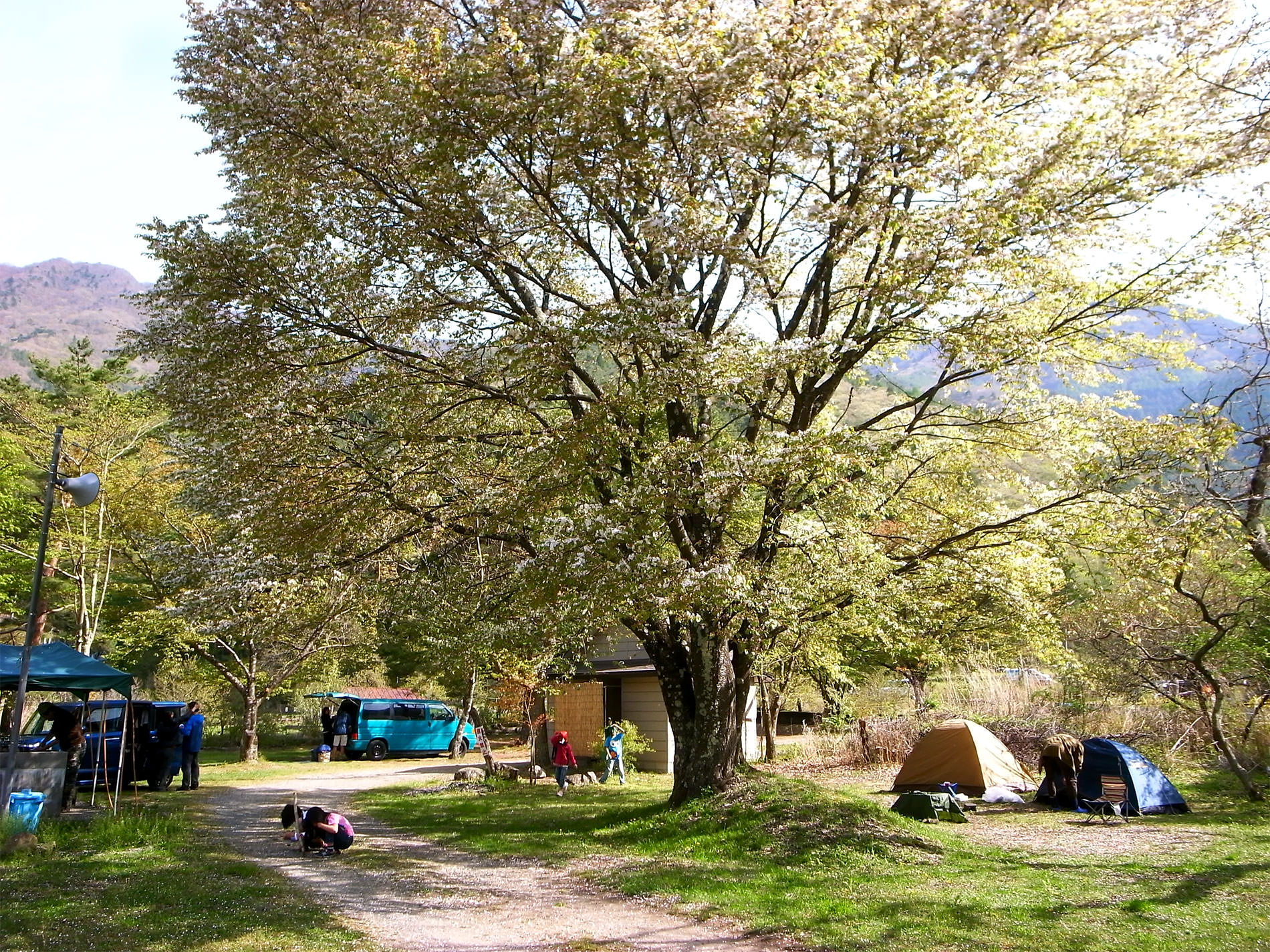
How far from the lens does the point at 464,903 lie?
27.7 ft

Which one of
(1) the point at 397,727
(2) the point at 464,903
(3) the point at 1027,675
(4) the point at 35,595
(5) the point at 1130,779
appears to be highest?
(4) the point at 35,595

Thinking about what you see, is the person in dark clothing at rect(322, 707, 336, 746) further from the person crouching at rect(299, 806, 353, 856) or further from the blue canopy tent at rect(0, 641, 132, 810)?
the person crouching at rect(299, 806, 353, 856)

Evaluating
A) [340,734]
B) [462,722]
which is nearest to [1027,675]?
[462,722]

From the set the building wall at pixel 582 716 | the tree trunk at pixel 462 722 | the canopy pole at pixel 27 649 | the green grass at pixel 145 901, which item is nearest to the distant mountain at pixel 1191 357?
the green grass at pixel 145 901

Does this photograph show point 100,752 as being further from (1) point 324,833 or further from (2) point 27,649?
(1) point 324,833

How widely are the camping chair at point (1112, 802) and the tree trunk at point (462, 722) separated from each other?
19.8 metres

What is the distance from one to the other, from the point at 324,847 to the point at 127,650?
2489 cm

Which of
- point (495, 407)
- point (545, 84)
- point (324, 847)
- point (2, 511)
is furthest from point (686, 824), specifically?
point (2, 511)

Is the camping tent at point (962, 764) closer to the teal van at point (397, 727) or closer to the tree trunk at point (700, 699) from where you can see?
the tree trunk at point (700, 699)

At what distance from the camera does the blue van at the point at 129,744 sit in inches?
702

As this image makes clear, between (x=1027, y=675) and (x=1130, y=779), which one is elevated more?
(x=1027, y=675)

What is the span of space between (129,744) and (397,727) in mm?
13637

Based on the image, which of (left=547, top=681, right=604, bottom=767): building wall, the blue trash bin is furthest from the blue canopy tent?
(left=547, top=681, right=604, bottom=767): building wall

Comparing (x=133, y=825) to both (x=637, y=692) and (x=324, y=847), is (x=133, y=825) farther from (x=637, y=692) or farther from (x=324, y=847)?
(x=637, y=692)
